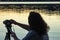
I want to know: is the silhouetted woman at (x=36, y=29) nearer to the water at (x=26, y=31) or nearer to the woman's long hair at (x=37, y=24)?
the woman's long hair at (x=37, y=24)

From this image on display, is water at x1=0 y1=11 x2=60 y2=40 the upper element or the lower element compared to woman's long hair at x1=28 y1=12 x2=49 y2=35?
lower

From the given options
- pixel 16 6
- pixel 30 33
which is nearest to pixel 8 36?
pixel 30 33

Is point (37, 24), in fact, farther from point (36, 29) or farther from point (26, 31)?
point (26, 31)

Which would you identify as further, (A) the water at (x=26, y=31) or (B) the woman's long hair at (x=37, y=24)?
(A) the water at (x=26, y=31)

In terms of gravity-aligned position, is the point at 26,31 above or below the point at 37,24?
below

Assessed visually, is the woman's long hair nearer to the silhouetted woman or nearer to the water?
the silhouetted woman

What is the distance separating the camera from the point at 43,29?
181cm

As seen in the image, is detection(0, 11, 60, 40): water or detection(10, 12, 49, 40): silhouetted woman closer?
detection(10, 12, 49, 40): silhouetted woman

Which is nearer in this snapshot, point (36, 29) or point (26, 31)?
point (36, 29)

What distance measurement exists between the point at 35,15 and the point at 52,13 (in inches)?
389

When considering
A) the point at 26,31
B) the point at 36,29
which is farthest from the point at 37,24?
the point at 26,31

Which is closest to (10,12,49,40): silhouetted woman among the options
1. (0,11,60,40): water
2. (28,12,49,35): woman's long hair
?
(28,12,49,35): woman's long hair

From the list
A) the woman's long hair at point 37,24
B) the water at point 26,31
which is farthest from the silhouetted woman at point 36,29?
the water at point 26,31

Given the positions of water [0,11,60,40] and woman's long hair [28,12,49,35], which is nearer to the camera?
woman's long hair [28,12,49,35]
